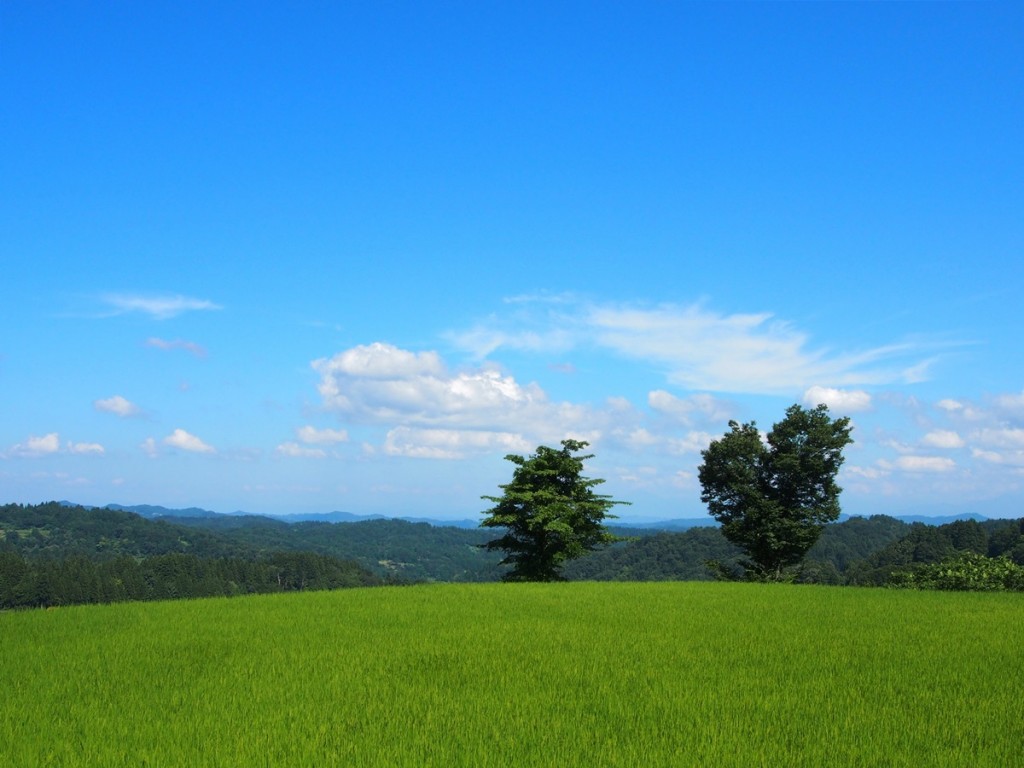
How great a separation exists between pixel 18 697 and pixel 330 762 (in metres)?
6.06

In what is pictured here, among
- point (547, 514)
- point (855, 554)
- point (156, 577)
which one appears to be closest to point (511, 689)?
point (547, 514)

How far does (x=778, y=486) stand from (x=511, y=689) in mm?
33033

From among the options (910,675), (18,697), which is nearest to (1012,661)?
(910,675)

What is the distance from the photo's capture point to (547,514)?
3288 cm

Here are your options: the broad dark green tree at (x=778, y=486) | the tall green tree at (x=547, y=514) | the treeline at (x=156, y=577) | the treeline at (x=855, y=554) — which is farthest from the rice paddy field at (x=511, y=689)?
the treeline at (x=156, y=577)

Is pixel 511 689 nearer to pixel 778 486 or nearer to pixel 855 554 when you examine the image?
pixel 778 486

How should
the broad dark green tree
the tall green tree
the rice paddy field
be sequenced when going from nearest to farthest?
the rice paddy field → the tall green tree → the broad dark green tree

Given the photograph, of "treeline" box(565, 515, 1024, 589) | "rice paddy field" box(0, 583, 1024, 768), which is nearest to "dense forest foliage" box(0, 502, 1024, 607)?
"treeline" box(565, 515, 1024, 589)

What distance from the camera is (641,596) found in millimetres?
25312

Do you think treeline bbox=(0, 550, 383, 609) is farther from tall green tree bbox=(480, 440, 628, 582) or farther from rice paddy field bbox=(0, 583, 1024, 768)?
rice paddy field bbox=(0, 583, 1024, 768)

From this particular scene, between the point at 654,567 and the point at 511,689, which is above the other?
the point at 511,689

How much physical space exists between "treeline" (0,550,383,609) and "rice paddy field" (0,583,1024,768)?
2149 inches

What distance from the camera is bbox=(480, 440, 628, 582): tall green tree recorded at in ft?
110

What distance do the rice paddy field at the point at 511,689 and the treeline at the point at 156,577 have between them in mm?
54586
